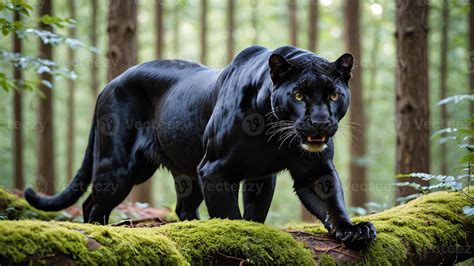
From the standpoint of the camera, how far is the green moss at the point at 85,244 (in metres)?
2.81

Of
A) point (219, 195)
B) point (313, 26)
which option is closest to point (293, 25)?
point (313, 26)

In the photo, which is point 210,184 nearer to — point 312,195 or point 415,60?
point 312,195

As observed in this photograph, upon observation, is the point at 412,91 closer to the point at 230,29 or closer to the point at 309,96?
the point at 309,96

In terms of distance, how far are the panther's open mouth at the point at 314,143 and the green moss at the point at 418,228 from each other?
894 mm

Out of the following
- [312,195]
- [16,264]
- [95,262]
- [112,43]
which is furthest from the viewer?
[112,43]

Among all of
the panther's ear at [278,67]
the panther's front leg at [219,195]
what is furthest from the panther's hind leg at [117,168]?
the panther's ear at [278,67]

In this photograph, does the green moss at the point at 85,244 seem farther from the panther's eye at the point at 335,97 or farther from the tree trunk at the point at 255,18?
the tree trunk at the point at 255,18

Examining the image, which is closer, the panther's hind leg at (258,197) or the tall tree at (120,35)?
the panther's hind leg at (258,197)

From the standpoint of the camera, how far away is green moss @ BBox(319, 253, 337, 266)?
3922 millimetres

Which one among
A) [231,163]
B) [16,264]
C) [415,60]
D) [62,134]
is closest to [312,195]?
[231,163]

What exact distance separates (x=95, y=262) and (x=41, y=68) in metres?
3.70

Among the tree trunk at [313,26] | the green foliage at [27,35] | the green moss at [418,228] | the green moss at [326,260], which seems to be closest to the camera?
the green moss at [326,260]

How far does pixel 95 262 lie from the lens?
2.95m

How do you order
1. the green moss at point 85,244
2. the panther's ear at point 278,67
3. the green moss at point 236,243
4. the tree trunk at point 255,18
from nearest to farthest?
the green moss at point 85,244, the green moss at point 236,243, the panther's ear at point 278,67, the tree trunk at point 255,18
